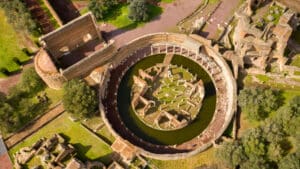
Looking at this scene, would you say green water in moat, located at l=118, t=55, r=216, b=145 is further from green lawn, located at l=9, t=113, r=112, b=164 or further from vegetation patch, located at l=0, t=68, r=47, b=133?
vegetation patch, located at l=0, t=68, r=47, b=133

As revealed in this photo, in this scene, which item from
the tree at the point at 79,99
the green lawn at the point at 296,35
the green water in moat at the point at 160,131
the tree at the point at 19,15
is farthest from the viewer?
the tree at the point at 19,15

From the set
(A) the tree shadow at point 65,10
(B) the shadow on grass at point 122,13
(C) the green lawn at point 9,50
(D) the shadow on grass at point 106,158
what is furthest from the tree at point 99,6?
(D) the shadow on grass at point 106,158

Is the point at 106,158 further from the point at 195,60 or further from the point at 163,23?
the point at 163,23

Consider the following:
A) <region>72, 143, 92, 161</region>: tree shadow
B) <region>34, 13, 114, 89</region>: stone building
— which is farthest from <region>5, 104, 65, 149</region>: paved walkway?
<region>72, 143, 92, 161</region>: tree shadow

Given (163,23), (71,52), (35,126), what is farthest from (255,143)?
(71,52)

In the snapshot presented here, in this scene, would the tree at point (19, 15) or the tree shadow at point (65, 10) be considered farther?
the tree shadow at point (65, 10)

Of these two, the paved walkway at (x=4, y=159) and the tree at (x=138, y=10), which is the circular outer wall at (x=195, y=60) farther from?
the paved walkway at (x=4, y=159)
